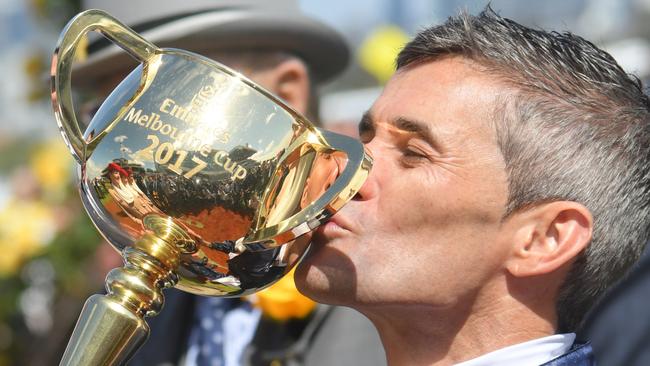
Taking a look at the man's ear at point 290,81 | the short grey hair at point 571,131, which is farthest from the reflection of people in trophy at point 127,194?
the man's ear at point 290,81

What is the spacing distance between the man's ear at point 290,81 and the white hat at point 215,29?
0.20 feet

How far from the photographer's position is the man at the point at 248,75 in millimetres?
2703

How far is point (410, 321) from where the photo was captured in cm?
192

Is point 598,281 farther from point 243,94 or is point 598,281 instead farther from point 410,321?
point 243,94

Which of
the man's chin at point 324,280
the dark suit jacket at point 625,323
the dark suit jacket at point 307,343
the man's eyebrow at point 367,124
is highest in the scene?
the man's eyebrow at point 367,124

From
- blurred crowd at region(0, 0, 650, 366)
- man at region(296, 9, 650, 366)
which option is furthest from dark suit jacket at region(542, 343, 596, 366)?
blurred crowd at region(0, 0, 650, 366)

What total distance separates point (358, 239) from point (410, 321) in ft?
0.62

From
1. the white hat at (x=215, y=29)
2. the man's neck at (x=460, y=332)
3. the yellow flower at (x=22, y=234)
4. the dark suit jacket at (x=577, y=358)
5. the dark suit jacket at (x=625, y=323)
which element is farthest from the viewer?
the yellow flower at (x=22, y=234)

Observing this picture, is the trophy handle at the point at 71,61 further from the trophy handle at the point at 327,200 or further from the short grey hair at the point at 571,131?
the short grey hair at the point at 571,131

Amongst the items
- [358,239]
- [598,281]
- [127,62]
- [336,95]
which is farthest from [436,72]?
[336,95]

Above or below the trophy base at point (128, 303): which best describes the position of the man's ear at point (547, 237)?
above

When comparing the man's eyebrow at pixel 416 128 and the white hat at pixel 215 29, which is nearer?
the man's eyebrow at pixel 416 128

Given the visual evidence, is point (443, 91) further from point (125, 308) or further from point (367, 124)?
point (125, 308)

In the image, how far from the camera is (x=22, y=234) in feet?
16.8
